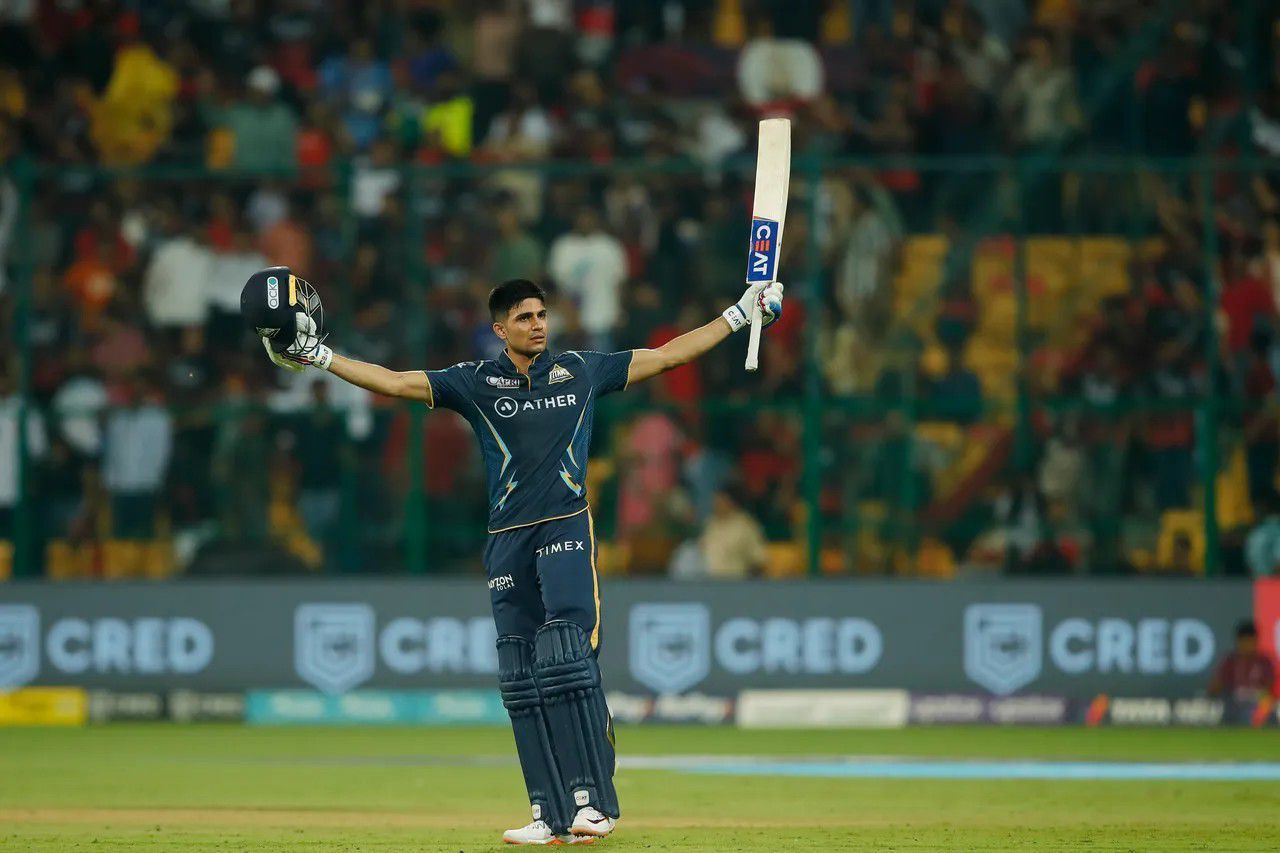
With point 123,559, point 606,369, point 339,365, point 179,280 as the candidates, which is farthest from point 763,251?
point 179,280

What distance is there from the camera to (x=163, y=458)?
14188 millimetres

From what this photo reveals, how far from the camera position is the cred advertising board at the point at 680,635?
47.1 feet

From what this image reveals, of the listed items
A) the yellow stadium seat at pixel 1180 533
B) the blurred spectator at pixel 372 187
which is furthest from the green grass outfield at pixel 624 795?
the blurred spectator at pixel 372 187

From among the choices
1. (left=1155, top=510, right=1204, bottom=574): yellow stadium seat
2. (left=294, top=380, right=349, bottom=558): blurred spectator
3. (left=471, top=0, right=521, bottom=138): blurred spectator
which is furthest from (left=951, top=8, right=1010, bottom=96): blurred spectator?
(left=294, top=380, right=349, bottom=558): blurred spectator

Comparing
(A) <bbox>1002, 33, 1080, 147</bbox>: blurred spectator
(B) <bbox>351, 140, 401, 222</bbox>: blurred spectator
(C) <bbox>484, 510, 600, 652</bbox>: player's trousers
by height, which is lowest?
(C) <bbox>484, 510, 600, 652</bbox>: player's trousers

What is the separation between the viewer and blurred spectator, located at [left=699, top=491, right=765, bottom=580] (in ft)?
46.5

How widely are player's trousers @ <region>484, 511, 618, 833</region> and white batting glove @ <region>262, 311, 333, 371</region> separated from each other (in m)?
0.95

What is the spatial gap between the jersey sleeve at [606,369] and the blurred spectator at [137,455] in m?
6.95

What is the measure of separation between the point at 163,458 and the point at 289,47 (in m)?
5.39

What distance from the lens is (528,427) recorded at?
773 cm

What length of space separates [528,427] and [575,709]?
3.58ft

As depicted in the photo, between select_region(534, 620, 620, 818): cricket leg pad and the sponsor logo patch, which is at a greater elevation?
the sponsor logo patch

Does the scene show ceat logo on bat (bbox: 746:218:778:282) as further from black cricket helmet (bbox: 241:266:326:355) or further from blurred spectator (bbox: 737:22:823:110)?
blurred spectator (bbox: 737:22:823:110)

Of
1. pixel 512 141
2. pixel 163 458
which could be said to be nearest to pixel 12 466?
pixel 163 458
